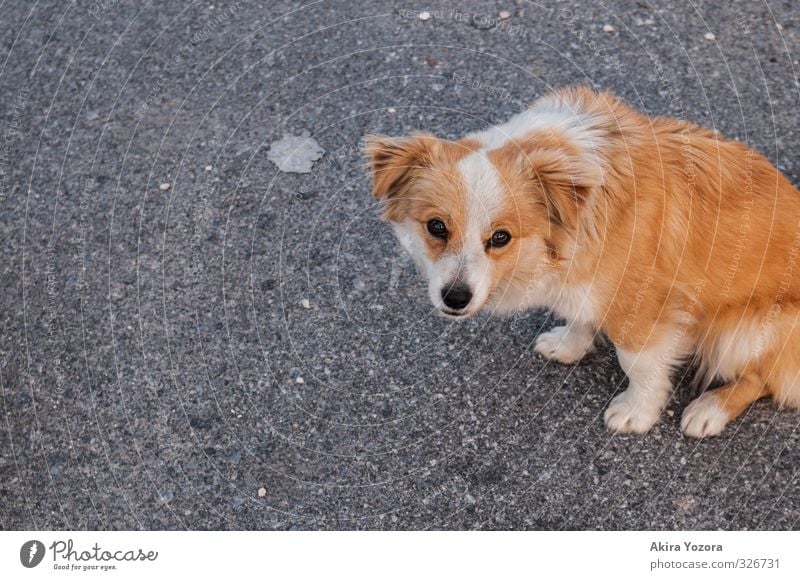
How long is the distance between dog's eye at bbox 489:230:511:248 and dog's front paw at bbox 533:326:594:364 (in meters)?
1.17

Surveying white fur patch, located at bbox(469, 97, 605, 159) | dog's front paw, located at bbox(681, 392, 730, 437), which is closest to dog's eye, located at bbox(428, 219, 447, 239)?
white fur patch, located at bbox(469, 97, 605, 159)

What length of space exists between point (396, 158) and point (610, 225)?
103 centimetres

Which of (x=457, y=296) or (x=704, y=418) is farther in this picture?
(x=704, y=418)

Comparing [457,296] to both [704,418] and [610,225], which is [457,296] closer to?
[610,225]

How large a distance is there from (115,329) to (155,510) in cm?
123

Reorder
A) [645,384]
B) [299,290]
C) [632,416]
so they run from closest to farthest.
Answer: [645,384] < [632,416] < [299,290]

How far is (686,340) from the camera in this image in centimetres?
406

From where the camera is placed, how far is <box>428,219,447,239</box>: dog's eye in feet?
11.8

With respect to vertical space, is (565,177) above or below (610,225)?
above
